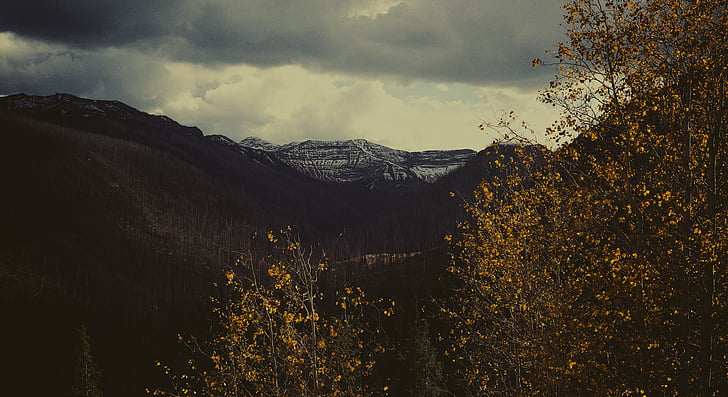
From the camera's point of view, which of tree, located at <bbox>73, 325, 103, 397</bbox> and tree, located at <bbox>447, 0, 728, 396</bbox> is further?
tree, located at <bbox>73, 325, 103, 397</bbox>

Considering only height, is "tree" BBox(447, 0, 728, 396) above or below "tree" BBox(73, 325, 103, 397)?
above

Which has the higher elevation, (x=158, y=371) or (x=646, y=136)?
(x=646, y=136)

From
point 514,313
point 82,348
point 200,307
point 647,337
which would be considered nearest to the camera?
point 647,337

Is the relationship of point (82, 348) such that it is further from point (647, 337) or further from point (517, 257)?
point (647, 337)

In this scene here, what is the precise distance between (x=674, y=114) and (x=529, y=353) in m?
7.54

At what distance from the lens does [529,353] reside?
13.9m

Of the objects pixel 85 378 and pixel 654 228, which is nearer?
pixel 654 228

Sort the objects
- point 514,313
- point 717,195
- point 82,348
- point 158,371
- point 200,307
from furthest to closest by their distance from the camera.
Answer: point 200,307 → point 158,371 → point 82,348 → point 514,313 → point 717,195

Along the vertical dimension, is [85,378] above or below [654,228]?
below

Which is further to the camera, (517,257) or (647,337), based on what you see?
(517,257)

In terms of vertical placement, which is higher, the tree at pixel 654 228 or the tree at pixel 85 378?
the tree at pixel 654 228

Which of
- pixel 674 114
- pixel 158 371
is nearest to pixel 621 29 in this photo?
pixel 674 114

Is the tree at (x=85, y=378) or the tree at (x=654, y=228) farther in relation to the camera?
the tree at (x=85, y=378)

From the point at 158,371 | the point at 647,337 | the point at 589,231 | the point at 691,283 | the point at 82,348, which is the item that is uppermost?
the point at 589,231
